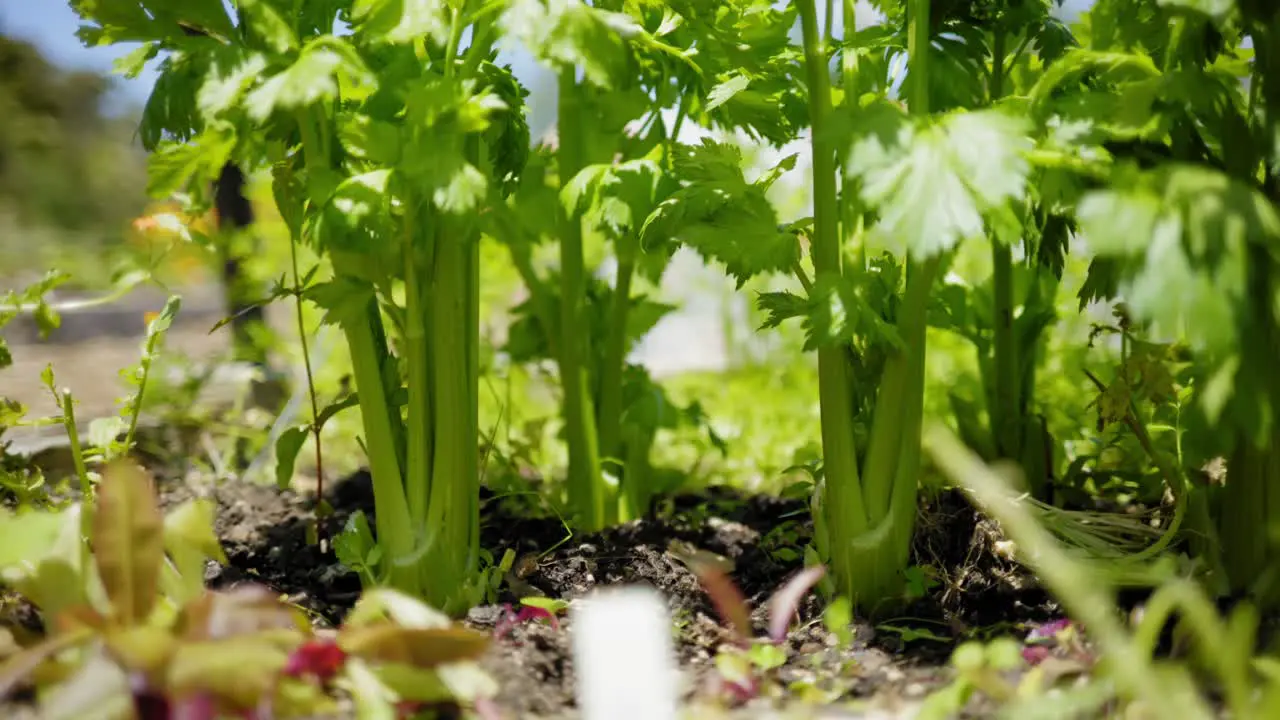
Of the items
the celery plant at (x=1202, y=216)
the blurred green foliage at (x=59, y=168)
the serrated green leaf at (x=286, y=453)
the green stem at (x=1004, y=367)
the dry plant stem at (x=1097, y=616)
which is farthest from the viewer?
the blurred green foliage at (x=59, y=168)

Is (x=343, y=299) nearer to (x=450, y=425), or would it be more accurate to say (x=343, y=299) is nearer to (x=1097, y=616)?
(x=450, y=425)

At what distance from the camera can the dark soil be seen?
0.95 metres

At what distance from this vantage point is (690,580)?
1.25 meters

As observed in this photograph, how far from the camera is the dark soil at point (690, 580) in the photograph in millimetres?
955

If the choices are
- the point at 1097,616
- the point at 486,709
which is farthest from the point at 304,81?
the point at 1097,616

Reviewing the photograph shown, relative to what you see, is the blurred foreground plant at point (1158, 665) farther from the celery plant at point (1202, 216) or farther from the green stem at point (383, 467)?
the green stem at point (383, 467)

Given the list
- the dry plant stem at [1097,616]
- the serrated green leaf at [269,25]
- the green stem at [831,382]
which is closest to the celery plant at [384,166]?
the serrated green leaf at [269,25]

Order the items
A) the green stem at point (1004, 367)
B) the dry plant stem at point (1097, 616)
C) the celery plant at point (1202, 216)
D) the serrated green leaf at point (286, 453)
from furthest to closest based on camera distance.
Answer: the green stem at point (1004, 367)
the serrated green leaf at point (286, 453)
the celery plant at point (1202, 216)
the dry plant stem at point (1097, 616)

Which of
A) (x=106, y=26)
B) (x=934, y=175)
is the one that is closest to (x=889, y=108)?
(x=934, y=175)

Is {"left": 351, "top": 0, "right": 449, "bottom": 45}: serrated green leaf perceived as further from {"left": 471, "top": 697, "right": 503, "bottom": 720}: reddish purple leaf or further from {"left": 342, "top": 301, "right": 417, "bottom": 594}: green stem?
{"left": 471, "top": 697, "right": 503, "bottom": 720}: reddish purple leaf

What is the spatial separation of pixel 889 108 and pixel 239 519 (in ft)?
4.03

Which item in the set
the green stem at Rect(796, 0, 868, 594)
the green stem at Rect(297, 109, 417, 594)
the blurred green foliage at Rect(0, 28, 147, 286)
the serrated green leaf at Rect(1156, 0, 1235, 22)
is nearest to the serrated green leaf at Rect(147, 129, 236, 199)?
the green stem at Rect(297, 109, 417, 594)

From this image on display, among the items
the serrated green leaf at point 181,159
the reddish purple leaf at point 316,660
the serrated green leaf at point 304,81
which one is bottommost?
the reddish purple leaf at point 316,660

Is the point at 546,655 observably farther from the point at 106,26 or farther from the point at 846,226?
the point at 106,26
